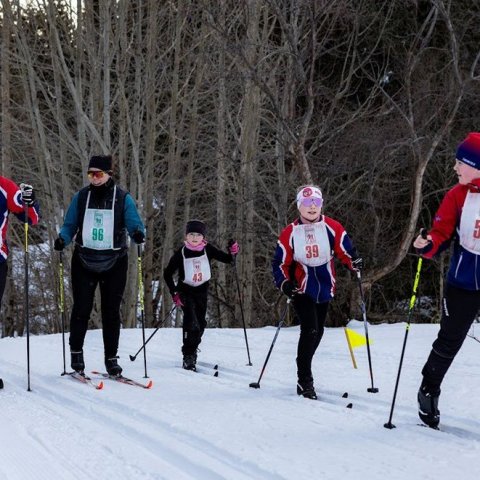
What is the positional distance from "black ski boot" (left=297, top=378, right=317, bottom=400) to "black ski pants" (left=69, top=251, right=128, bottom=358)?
171 cm

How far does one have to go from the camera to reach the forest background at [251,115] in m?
13.1

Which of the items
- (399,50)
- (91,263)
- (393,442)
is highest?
(399,50)

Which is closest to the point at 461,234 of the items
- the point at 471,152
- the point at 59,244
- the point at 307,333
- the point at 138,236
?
the point at 471,152

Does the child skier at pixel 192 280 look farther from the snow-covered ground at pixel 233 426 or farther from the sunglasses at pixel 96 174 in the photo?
the sunglasses at pixel 96 174

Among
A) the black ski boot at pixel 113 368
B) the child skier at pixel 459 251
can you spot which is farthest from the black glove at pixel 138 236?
the child skier at pixel 459 251

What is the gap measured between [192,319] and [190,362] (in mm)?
425

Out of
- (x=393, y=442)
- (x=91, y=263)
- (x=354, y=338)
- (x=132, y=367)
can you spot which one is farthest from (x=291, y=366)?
(x=393, y=442)

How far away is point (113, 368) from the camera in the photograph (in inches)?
237

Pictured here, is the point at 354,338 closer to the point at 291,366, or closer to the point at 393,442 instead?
the point at 291,366

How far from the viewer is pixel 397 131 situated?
14.4 metres

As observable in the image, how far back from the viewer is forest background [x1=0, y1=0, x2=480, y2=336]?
1309 cm

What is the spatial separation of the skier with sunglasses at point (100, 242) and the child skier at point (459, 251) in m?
2.61

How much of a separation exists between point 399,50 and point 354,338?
10.5m

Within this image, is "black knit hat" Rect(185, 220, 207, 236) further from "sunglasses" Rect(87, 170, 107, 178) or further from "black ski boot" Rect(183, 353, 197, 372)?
"sunglasses" Rect(87, 170, 107, 178)
